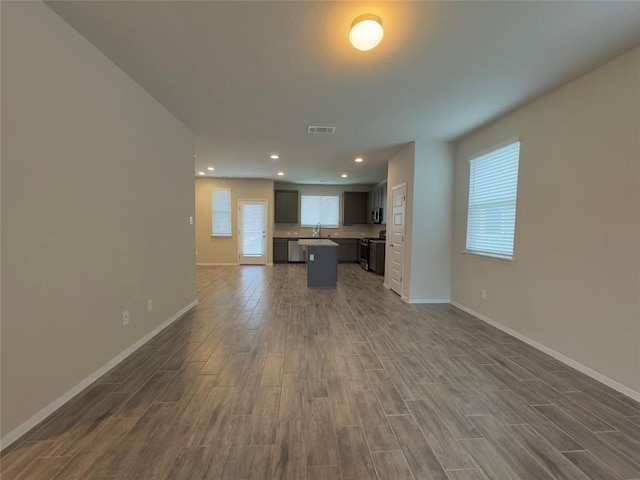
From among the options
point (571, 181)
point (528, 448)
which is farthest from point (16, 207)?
point (571, 181)

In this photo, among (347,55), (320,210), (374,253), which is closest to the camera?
(347,55)

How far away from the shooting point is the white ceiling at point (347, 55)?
5.88 ft

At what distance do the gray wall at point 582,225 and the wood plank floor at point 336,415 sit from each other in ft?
1.11

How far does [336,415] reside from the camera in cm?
187

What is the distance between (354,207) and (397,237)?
4.27 m

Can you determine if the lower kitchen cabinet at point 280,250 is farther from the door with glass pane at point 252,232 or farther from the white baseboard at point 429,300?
the white baseboard at point 429,300

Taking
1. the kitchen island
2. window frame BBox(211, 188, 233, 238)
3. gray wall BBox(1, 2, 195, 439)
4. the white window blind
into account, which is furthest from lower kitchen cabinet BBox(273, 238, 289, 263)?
gray wall BBox(1, 2, 195, 439)

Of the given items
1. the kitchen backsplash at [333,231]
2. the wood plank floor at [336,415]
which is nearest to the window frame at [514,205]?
the wood plank floor at [336,415]

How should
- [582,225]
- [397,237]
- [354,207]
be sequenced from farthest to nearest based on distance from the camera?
[354,207]
[397,237]
[582,225]

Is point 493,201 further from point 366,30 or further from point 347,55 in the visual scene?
Result: point 366,30

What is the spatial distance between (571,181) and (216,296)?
16.8ft

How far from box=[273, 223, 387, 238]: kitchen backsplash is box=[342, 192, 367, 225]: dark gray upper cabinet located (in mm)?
352

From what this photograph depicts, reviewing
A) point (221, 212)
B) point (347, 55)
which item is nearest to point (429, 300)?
point (347, 55)

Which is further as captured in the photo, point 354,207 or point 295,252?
point 354,207
